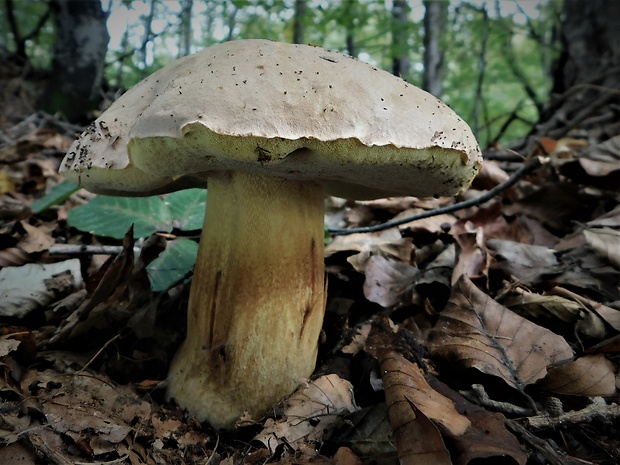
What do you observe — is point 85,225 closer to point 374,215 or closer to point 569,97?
point 374,215

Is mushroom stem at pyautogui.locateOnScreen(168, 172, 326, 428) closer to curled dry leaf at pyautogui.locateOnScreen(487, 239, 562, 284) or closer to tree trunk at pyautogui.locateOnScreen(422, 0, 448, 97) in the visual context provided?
curled dry leaf at pyautogui.locateOnScreen(487, 239, 562, 284)

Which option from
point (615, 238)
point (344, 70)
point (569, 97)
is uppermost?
point (569, 97)

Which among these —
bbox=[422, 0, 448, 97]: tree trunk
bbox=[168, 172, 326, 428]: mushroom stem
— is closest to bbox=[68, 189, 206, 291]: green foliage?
bbox=[168, 172, 326, 428]: mushroom stem

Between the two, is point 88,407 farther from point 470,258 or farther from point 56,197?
point 56,197

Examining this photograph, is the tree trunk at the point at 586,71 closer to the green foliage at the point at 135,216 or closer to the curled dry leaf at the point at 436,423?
the green foliage at the point at 135,216

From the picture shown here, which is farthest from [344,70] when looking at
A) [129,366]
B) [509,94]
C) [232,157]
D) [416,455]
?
[509,94]

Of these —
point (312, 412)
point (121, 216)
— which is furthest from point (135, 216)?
point (312, 412)

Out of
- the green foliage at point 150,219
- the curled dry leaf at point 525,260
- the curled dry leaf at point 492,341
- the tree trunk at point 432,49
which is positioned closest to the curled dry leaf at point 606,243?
the curled dry leaf at point 525,260
